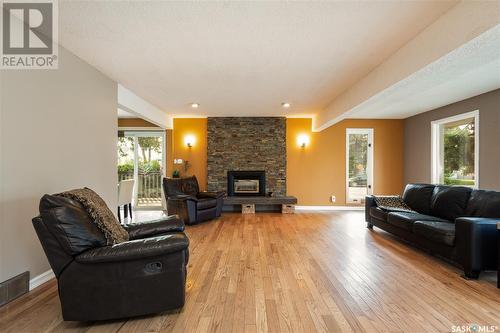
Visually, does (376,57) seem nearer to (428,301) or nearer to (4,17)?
(428,301)

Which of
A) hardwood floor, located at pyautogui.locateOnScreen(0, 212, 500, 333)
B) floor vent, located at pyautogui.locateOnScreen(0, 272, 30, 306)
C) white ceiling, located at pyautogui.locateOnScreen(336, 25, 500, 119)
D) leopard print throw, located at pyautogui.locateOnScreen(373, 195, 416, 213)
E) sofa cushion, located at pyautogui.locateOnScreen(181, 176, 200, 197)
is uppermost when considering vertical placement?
white ceiling, located at pyautogui.locateOnScreen(336, 25, 500, 119)

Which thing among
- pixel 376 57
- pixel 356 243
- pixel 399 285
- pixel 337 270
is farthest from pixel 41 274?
pixel 376 57

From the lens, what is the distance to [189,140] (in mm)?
6852

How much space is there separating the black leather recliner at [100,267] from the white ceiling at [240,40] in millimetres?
1722

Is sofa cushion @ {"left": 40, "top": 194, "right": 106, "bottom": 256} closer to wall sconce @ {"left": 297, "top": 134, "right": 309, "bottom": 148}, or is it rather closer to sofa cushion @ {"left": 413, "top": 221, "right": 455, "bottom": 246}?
sofa cushion @ {"left": 413, "top": 221, "right": 455, "bottom": 246}

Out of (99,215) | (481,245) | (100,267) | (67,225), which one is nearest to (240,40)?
(99,215)

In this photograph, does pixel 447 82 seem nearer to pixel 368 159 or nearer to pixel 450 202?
pixel 450 202

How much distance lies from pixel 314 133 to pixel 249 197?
100 inches

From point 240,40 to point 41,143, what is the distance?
234cm

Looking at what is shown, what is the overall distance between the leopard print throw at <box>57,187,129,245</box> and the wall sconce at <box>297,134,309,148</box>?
212 inches

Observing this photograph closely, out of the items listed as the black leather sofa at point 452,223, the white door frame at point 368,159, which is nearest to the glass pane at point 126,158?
the white door frame at point 368,159

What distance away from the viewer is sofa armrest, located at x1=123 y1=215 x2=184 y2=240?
249 cm

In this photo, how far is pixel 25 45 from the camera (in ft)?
7.89

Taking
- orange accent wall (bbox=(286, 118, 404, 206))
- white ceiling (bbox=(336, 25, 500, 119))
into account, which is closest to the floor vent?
white ceiling (bbox=(336, 25, 500, 119))
